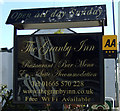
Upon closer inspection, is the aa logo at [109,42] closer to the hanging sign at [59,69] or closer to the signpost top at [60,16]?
the hanging sign at [59,69]

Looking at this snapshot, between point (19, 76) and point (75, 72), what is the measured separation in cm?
109

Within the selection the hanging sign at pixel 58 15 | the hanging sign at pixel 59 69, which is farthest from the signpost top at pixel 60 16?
the hanging sign at pixel 59 69

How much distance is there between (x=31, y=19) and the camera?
5082 millimetres

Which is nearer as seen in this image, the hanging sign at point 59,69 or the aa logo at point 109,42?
the hanging sign at point 59,69

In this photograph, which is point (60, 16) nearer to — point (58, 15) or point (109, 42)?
point (58, 15)

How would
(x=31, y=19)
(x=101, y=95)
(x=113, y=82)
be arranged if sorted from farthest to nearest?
(x=113, y=82) < (x=31, y=19) < (x=101, y=95)

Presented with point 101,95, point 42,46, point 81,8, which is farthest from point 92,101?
point 81,8

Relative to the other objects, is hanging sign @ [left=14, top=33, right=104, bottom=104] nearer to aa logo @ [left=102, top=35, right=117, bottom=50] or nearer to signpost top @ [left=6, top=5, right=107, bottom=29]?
aa logo @ [left=102, top=35, right=117, bottom=50]

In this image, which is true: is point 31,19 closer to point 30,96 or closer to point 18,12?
point 18,12

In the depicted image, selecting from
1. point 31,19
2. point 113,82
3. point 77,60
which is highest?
point 31,19

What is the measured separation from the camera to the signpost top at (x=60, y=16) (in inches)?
194

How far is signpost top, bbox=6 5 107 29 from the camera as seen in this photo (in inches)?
194

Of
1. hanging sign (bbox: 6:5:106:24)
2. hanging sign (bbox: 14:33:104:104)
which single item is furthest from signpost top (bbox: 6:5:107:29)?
hanging sign (bbox: 14:33:104:104)

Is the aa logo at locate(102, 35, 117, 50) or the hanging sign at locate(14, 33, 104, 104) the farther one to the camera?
the aa logo at locate(102, 35, 117, 50)
